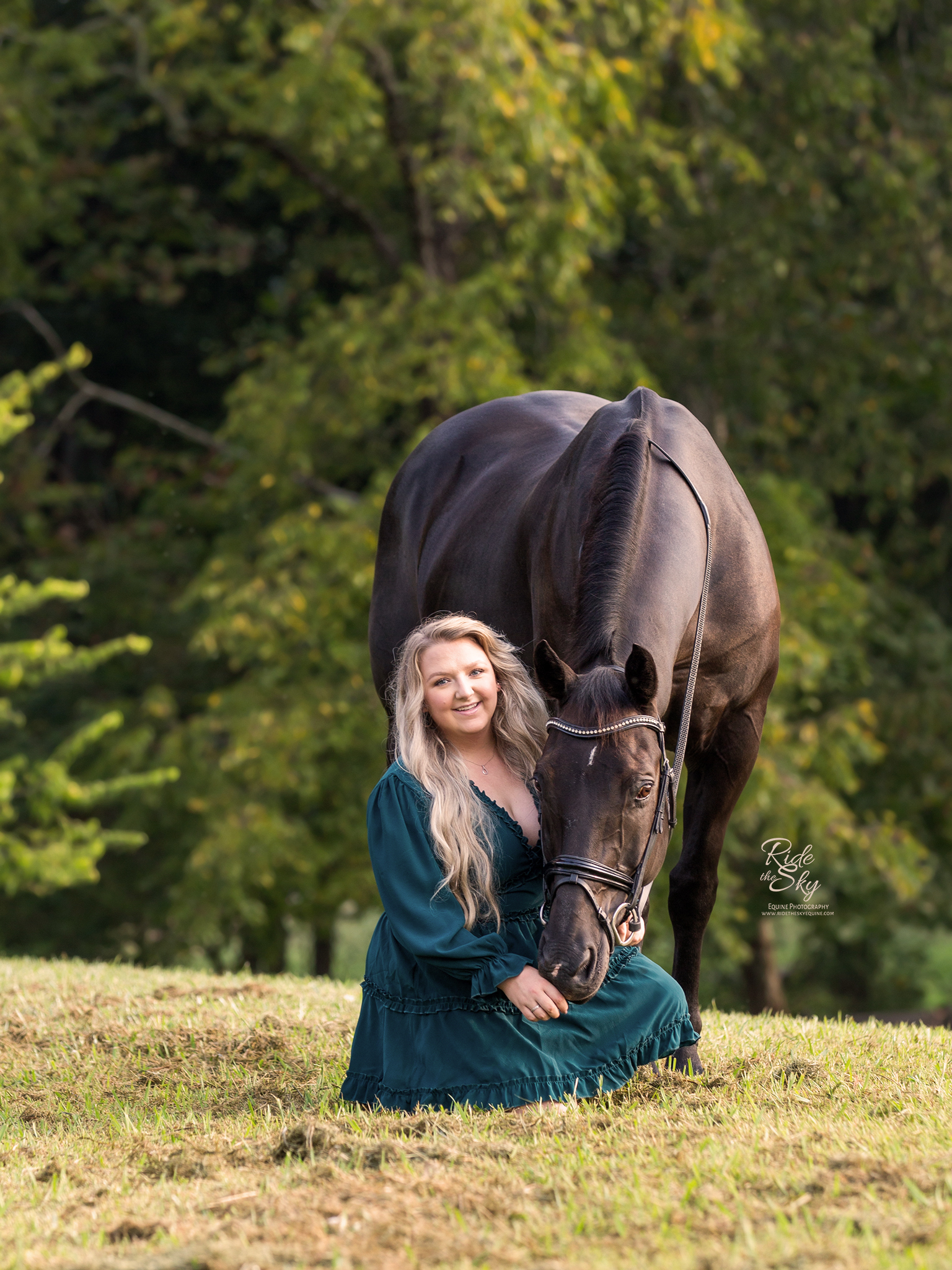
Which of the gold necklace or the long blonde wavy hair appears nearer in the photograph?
the long blonde wavy hair

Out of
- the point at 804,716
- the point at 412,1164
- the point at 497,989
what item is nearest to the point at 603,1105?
the point at 497,989

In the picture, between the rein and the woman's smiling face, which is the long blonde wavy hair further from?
the rein

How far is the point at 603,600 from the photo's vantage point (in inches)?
142

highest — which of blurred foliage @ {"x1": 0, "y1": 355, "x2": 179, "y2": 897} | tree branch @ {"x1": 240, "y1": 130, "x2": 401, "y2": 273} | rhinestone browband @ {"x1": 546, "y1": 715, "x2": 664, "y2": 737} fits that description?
tree branch @ {"x1": 240, "y1": 130, "x2": 401, "y2": 273}

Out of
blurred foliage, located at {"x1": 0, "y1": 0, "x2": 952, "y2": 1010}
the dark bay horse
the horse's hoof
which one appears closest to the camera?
the dark bay horse

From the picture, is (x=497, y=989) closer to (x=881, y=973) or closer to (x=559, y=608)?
(x=559, y=608)

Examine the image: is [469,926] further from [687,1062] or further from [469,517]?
[469,517]

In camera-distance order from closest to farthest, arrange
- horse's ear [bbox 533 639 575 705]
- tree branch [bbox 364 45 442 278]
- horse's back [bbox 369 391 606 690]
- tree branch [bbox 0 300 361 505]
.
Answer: horse's ear [bbox 533 639 575 705]
horse's back [bbox 369 391 606 690]
tree branch [bbox 364 45 442 278]
tree branch [bbox 0 300 361 505]

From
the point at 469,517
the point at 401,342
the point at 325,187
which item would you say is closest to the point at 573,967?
the point at 469,517

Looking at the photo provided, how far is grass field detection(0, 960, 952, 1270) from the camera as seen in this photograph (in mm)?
2436

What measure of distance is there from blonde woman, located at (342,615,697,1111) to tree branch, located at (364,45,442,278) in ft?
24.8

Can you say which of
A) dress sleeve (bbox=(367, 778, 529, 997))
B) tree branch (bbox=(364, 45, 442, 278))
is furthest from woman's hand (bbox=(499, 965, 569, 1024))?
tree branch (bbox=(364, 45, 442, 278))

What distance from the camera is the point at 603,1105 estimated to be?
11.6ft

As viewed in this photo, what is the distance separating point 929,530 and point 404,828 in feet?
34.7
